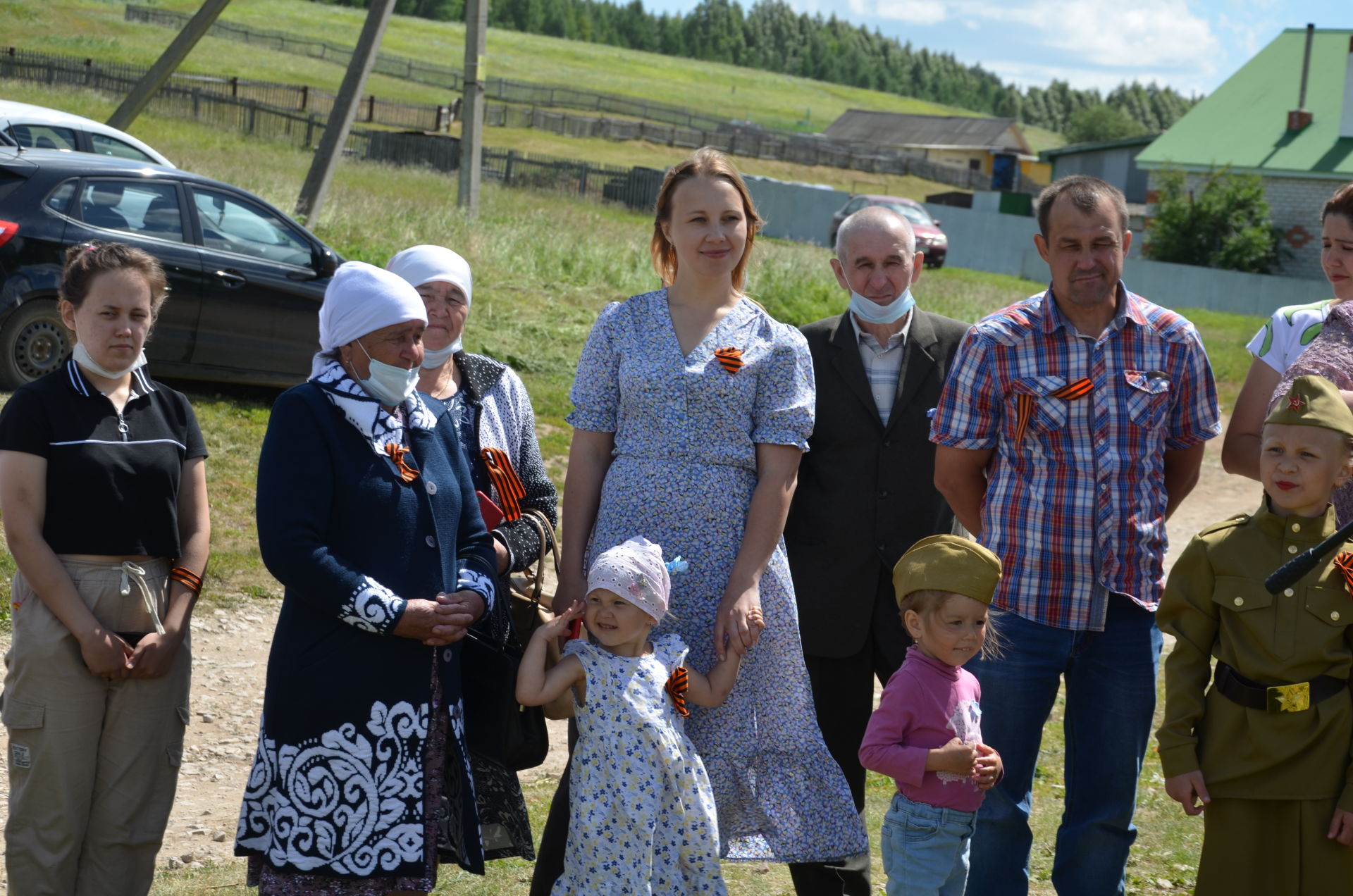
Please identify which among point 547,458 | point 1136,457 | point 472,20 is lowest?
point 547,458

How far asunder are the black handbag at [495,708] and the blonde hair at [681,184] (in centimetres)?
115

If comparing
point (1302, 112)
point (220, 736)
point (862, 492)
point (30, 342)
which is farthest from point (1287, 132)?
point (220, 736)

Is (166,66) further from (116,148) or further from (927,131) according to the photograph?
(927,131)

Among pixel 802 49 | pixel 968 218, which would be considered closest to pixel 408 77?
pixel 968 218

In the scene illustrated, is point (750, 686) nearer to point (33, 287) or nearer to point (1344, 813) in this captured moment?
point (1344, 813)

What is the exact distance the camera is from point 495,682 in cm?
361

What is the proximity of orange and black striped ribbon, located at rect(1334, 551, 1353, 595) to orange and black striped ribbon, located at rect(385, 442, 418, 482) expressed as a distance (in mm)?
2360

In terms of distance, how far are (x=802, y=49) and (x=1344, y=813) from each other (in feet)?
540

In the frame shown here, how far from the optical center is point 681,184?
12.3 feet

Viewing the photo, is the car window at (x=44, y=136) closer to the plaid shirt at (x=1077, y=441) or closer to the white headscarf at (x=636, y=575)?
the white headscarf at (x=636, y=575)

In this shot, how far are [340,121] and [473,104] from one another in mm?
2279

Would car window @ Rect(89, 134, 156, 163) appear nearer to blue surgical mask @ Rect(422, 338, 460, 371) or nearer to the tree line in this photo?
blue surgical mask @ Rect(422, 338, 460, 371)

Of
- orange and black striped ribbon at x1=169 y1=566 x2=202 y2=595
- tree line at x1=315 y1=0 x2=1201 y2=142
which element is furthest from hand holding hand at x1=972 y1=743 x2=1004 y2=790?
tree line at x1=315 y1=0 x2=1201 y2=142

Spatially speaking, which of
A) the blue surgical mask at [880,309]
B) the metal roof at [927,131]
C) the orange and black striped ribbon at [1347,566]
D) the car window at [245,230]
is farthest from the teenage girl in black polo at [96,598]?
the metal roof at [927,131]
